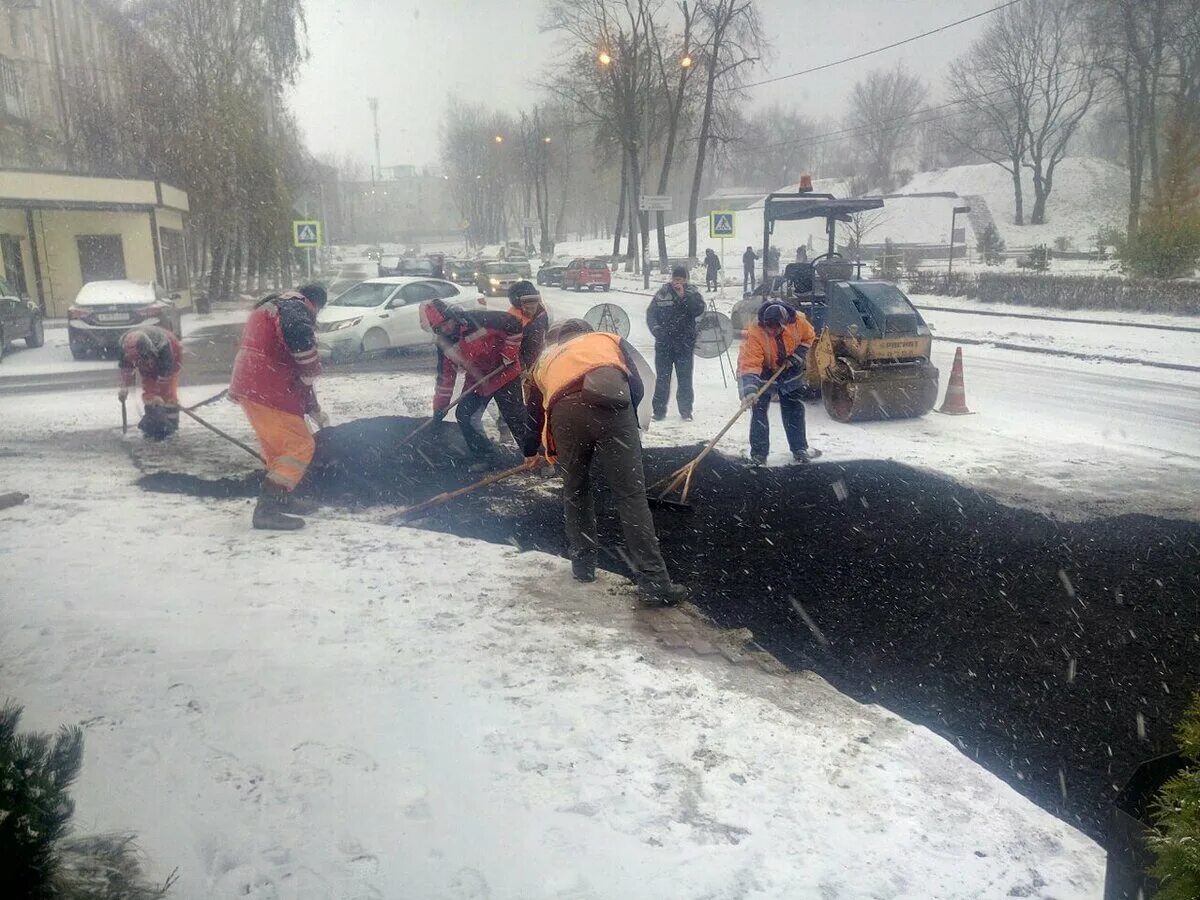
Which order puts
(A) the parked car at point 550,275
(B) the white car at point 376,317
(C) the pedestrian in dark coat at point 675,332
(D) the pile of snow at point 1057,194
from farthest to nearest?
(D) the pile of snow at point 1057,194
(A) the parked car at point 550,275
(B) the white car at point 376,317
(C) the pedestrian in dark coat at point 675,332

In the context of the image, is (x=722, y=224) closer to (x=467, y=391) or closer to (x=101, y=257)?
(x=467, y=391)

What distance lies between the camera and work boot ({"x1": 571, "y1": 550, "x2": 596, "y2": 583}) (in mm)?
5059

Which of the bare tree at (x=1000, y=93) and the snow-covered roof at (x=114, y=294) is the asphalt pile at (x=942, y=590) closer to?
the snow-covered roof at (x=114, y=294)

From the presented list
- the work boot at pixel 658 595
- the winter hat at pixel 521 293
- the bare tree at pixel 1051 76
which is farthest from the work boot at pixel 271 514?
the bare tree at pixel 1051 76

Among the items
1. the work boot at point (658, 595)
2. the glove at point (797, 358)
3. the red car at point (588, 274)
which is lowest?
the work boot at point (658, 595)

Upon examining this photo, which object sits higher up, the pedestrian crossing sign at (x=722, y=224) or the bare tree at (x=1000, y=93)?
the bare tree at (x=1000, y=93)

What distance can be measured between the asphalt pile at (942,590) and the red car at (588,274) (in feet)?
96.4

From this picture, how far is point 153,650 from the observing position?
12.7 feet

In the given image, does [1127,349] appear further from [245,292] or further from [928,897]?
[245,292]

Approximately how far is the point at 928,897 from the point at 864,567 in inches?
119

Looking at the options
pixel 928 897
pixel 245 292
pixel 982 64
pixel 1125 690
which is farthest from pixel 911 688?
pixel 982 64

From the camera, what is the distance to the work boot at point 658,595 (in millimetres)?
4758

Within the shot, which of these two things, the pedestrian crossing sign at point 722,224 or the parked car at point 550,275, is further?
the parked car at point 550,275

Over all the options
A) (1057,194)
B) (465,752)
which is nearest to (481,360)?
(465,752)
